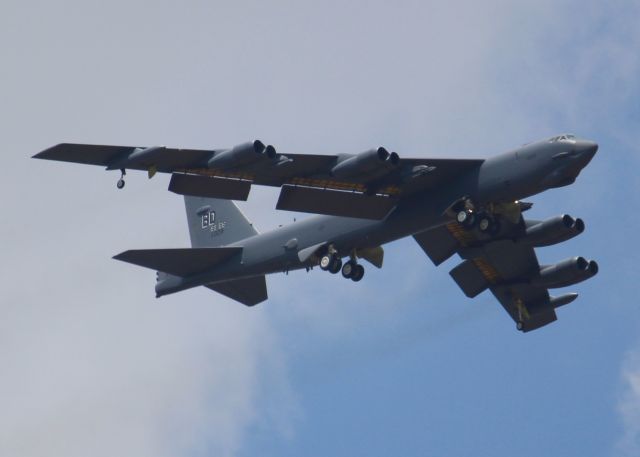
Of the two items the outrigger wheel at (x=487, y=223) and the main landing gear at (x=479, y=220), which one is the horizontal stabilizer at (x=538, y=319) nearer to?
the main landing gear at (x=479, y=220)

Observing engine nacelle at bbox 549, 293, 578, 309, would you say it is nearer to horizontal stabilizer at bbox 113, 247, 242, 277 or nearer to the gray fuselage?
the gray fuselage

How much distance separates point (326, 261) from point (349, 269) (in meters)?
0.97

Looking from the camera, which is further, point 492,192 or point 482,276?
point 482,276

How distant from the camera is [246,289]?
58.1 metres

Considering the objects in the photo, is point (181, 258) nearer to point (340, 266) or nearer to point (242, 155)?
point (340, 266)

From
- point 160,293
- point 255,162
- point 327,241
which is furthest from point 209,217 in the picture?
point 255,162

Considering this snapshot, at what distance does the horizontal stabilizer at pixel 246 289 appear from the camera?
58.0 m

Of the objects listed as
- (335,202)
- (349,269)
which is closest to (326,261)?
(349,269)

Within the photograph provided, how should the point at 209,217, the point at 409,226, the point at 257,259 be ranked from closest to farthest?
the point at 409,226 → the point at 257,259 → the point at 209,217

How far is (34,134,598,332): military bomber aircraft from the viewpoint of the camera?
49.2 m

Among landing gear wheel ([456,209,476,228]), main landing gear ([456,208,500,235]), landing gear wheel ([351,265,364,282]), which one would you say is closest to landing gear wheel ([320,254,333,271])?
landing gear wheel ([351,265,364,282])

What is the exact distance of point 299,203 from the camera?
2052 inches

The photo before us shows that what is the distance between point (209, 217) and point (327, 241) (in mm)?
8671

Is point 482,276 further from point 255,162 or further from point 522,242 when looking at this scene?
point 255,162
